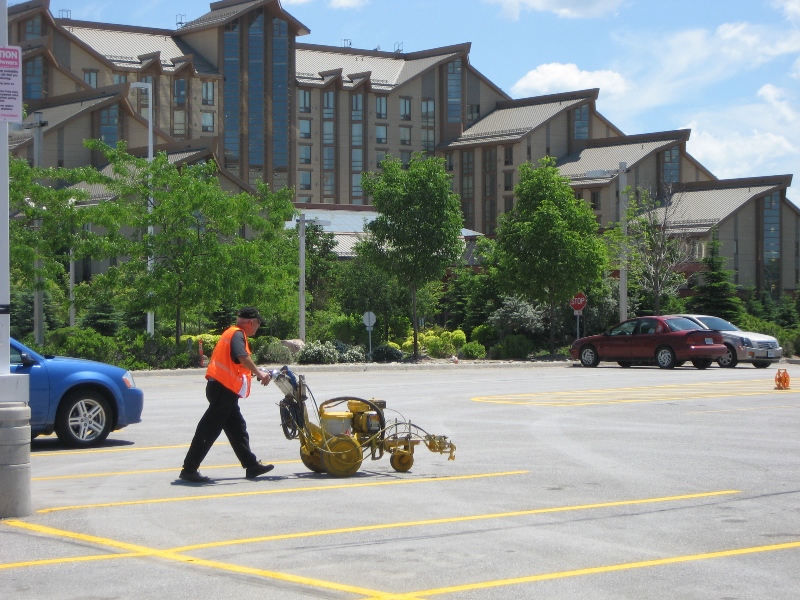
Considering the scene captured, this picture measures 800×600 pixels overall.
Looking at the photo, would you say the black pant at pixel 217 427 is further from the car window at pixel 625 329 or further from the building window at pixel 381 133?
the building window at pixel 381 133

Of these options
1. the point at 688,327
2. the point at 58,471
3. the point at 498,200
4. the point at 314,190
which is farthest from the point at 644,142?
the point at 58,471

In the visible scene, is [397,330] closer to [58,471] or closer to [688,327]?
[688,327]

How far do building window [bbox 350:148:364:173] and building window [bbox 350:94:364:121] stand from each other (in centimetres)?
293

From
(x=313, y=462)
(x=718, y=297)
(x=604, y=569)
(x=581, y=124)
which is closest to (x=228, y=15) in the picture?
(x=581, y=124)

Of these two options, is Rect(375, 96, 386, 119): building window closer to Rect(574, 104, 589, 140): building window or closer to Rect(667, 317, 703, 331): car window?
Rect(574, 104, 589, 140): building window

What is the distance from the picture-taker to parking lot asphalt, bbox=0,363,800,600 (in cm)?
660

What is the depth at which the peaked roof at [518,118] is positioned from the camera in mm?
98125

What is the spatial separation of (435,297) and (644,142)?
45.8 meters

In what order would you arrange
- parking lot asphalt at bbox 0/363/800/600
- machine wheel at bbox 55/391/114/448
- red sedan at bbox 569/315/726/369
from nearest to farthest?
parking lot asphalt at bbox 0/363/800/600
machine wheel at bbox 55/391/114/448
red sedan at bbox 569/315/726/369

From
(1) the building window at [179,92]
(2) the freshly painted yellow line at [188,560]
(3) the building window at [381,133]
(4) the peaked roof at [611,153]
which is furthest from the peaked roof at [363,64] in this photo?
(2) the freshly painted yellow line at [188,560]

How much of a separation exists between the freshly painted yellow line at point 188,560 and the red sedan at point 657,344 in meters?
26.7

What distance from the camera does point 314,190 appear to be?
10206 cm

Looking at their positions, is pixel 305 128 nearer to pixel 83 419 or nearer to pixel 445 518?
pixel 83 419

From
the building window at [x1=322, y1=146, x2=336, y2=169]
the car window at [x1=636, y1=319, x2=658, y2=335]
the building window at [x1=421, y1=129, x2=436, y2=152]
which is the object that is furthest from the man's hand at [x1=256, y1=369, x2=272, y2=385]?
the building window at [x1=421, y1=129, x2=436, y2=152]
